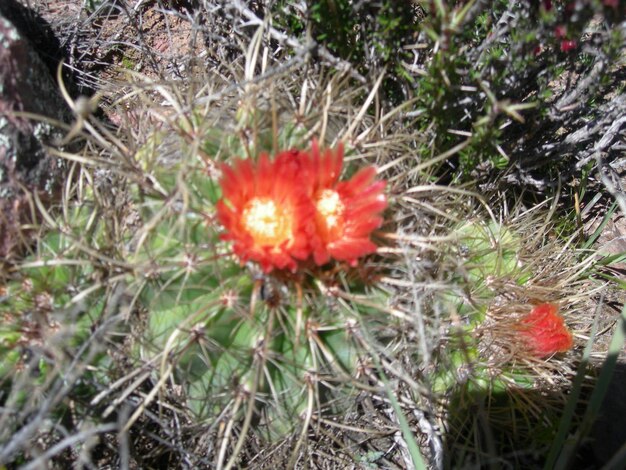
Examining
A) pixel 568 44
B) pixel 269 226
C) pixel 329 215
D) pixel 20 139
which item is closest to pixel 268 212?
pixel 269 226

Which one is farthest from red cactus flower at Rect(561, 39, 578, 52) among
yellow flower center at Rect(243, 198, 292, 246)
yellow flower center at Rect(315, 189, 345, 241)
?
yellow flower center at Rect(243, 198, 292, 246)

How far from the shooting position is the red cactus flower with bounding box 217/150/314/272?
130cm

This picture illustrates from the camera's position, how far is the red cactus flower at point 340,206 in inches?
54.1

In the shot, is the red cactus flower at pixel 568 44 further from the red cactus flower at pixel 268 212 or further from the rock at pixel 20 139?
the rock at pixel 20 139

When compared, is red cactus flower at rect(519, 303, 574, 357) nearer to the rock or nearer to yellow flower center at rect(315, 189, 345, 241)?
yellow flower center at rect(315, 189, 345, 241)

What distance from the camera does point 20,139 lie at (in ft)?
5.59

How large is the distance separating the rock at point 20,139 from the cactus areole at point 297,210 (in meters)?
0.62

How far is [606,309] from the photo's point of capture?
95.7 inches

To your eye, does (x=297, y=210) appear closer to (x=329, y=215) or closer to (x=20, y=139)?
(x=329, y=215)

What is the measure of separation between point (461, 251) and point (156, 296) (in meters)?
0.99

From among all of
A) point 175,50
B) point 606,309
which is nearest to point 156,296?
point 175,50

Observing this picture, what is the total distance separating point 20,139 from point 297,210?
36.5 inches

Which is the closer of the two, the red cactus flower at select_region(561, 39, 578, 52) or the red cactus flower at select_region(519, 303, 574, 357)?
the red cactus flower at select_region(561, 39, 578, 52)

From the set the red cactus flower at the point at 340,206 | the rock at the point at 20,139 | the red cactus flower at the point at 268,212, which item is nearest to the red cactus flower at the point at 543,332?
the red cactus flower at the point at 340,206
